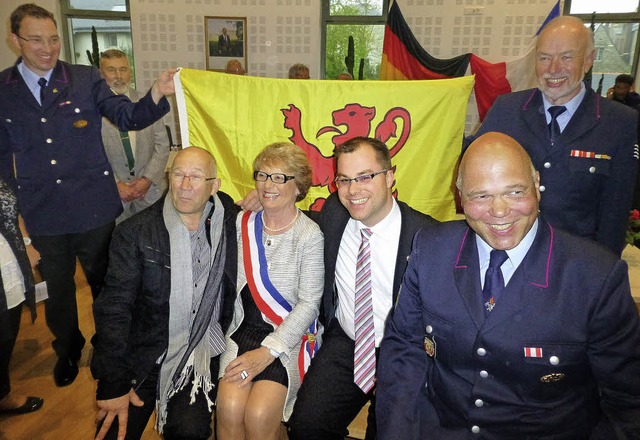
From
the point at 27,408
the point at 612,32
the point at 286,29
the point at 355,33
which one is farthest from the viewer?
the point at 355,33

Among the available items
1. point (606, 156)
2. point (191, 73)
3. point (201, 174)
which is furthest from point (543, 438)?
point (191, 73)

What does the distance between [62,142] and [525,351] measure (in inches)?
99.1

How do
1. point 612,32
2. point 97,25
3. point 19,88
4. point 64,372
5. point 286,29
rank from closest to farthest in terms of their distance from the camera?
point 19,88, point 64,372, point 612,32, point 286,29, point 97,25

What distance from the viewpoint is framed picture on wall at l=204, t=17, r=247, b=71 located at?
6.45 metres

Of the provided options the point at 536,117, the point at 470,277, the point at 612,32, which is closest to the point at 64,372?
the point at 470,277

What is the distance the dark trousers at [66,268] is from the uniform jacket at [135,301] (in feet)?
2.85

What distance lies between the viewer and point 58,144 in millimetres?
2529

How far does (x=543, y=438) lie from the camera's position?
52.5 inches

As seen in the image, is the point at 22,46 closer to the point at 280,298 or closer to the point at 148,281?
the point at 148,281

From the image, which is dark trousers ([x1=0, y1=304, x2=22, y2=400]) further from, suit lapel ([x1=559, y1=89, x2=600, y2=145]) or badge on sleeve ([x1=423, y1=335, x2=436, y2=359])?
suit lapel ([x1=559, y1=89, x2=600, y2=145])

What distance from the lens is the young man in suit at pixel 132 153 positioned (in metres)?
3.32

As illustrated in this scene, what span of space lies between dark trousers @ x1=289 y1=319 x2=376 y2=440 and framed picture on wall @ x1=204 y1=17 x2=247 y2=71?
544 centimetres

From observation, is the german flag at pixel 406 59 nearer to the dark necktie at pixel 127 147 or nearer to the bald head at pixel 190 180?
the dark necktie at pixel 127 147

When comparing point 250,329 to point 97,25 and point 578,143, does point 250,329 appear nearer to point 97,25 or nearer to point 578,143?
point 578,143
